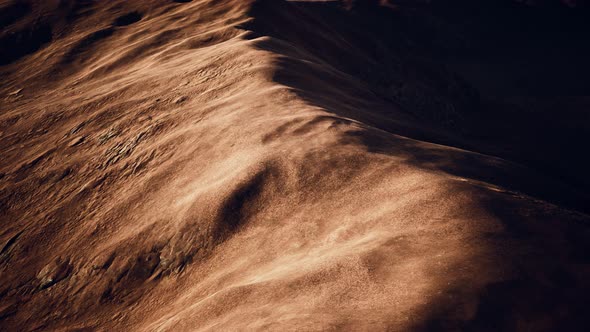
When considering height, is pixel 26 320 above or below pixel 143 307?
below

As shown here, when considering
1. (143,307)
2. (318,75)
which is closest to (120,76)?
(318,75)

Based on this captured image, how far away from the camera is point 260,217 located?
7.40 m

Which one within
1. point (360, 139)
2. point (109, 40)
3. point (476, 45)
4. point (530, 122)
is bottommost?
point (530, 122)

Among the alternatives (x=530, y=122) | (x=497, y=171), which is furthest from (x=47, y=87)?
(x=530, y=122)

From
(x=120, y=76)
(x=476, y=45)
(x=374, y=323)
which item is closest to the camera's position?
(x=374, y=323)

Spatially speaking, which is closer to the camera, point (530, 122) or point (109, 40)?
point (109, 40)

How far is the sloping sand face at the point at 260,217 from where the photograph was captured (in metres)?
4.70

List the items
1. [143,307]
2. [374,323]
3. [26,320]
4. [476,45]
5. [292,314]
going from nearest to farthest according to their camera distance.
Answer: [374,323]
[292,314]
[143,307]
[26,320]
[476,45]

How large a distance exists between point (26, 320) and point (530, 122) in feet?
92.5

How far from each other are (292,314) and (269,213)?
2800 mm

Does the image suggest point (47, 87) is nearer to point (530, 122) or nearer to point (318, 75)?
point (318, 75)

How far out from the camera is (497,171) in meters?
9.47

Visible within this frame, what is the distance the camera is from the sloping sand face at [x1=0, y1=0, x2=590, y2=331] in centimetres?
470

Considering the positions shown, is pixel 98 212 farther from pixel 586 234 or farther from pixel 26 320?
pixel 586 234
